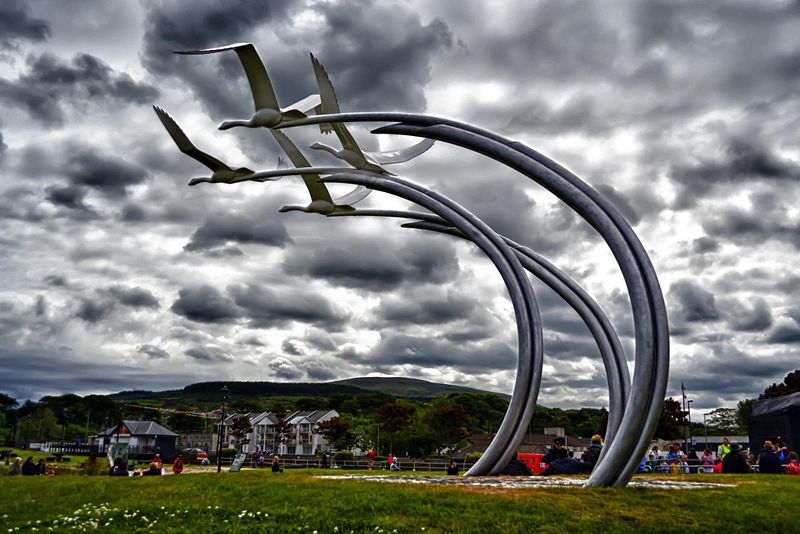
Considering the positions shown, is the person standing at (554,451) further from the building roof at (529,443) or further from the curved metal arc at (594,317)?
the building roof at (529,443)

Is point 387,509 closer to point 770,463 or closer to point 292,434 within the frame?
point 770,463

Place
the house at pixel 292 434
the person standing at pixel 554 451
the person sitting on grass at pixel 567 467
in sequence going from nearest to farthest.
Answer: the person sitting on grass at pixel 567 467 → the person standing at pixel 554 451 → the house at pixel 292 434

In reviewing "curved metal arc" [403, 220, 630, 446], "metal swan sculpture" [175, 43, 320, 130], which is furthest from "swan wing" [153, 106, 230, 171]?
"curved metal arc" [403, 220, 630, 446]

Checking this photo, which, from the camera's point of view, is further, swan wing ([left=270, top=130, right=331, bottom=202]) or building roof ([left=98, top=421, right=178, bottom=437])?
building roof ([left=98, top=421, right=178, bottom=437])

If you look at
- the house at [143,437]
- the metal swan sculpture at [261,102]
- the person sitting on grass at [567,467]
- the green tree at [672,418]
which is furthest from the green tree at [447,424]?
the metal swan sculpture at [261,102]

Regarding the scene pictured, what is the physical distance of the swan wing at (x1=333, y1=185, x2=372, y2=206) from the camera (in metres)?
19.2

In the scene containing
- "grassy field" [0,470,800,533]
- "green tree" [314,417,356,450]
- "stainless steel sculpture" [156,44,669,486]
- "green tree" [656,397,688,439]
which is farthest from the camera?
"green tree" [314,417,356,450]

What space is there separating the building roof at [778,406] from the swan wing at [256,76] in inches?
1057

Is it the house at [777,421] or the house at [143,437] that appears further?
the house at [143,437]

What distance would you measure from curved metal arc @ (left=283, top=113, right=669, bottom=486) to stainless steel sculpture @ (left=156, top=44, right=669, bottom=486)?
0.02 metres

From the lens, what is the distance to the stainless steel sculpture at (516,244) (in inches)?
512

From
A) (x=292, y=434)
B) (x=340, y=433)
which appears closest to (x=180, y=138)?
(x=340, y=433)

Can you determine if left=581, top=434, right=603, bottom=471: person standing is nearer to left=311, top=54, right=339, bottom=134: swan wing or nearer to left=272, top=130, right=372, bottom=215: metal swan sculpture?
left=272, top=130, right=372, bottom=215: metal swan sculpture

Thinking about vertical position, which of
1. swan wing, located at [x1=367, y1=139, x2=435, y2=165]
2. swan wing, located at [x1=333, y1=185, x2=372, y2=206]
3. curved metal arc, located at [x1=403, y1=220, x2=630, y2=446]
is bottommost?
curved metal arc, located at [x1=403, y1=220, x2=630, y2=446]
